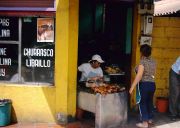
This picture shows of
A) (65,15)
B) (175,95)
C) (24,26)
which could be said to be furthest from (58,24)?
(175,95)

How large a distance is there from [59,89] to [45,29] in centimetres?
168

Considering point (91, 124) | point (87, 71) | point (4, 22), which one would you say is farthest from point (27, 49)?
point (91, 124)

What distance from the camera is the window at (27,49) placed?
9.24m

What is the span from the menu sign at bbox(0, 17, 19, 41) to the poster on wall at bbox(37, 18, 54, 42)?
63 cm

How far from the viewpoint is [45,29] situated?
9227mm

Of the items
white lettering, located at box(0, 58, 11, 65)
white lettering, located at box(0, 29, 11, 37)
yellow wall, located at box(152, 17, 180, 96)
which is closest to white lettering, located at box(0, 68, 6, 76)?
white lettering, located at box(0, 58, 11, 65)

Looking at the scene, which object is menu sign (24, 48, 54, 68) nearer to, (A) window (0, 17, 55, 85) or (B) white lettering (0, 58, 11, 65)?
(A) window (0, 17, 55, 85)

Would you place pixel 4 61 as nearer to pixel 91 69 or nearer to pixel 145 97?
pixel 91 69

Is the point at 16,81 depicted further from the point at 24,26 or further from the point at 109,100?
the point at 109,100

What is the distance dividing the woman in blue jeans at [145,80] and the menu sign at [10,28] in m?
3.50

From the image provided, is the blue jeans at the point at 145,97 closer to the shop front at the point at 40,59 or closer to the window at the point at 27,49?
the shop front at the point at 40,59

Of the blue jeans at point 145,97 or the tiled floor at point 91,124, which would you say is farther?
the tiled floor at point 91,124

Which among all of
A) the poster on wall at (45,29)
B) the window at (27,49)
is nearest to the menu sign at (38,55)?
the window at (27,49)

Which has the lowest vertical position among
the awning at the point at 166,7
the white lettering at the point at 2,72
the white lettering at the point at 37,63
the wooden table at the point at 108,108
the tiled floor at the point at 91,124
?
the tiled floor at the point at 91,124
